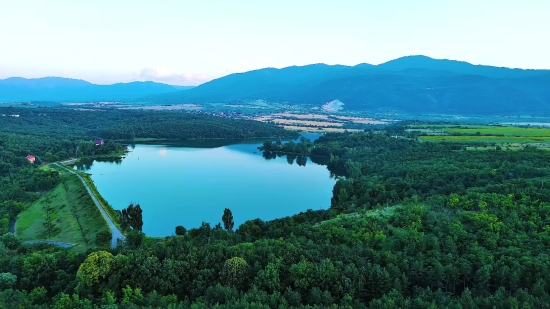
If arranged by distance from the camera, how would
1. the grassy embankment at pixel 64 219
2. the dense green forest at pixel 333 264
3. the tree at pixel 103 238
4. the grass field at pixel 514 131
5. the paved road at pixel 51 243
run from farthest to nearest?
the grass field at pixel 514 131, the grassy embankment at pixel 64 219, the paved road at pixel 51 243, the tree at pixel 103 238, the dense green forest at pixel 333 264

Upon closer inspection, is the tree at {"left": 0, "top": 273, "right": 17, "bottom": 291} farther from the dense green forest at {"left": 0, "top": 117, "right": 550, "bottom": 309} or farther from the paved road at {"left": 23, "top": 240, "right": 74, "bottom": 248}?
the paved road at {"left": 23, "top": 240, "right": 74, "bottom": 248}

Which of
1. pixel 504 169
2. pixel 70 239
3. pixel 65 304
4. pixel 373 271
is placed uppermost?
pixel 504 169

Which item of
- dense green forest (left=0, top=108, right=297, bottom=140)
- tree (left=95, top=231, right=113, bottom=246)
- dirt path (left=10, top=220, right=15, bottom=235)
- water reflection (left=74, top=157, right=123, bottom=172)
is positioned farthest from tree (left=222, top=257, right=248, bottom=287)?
dense green forest (left=0, top=108, right=297, bottom=140)

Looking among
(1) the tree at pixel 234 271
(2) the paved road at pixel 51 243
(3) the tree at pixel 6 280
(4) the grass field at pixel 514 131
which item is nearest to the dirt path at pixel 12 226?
(2) the paved road at pixel 51 243

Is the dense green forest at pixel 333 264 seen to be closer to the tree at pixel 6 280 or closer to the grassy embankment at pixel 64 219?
the tree at pixel 6 280

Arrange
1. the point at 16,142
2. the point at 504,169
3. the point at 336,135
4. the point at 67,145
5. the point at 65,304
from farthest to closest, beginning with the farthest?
1. the point at 336,135
2. the point at 67,145
3. the point at 16,142
4. the point at 504,169
5. the point at 65,304

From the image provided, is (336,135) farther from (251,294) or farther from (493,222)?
(251,294)

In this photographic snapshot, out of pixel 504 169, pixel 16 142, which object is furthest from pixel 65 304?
pixel 16 142

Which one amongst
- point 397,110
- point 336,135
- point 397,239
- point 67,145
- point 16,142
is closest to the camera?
point 397,239
